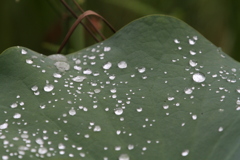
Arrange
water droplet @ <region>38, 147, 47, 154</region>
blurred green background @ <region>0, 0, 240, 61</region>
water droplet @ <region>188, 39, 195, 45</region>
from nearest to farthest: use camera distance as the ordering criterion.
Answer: water droplet @ <region>38, 147, 47, 154</region>
water droplet @ <region>188, 39, 195, 45</region>
blurred green background @ <region>0, 0, 240, 61</region>

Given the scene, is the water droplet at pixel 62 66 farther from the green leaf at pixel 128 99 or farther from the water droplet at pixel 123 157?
the water droplet at pixel 123 157

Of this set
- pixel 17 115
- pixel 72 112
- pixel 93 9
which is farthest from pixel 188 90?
pixel 93 9

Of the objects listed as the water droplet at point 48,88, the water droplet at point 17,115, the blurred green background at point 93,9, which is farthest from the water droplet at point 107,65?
the blurred green background at point 93,9

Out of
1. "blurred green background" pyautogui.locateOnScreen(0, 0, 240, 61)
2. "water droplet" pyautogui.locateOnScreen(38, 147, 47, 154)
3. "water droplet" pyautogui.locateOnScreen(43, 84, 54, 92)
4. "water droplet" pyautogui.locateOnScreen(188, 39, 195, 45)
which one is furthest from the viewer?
"blurred green background" pyautogui.locateOnScreen(0, 0, 240, 61)

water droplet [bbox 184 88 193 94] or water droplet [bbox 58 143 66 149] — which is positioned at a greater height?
water droplet [bbox 184 88 193 94]

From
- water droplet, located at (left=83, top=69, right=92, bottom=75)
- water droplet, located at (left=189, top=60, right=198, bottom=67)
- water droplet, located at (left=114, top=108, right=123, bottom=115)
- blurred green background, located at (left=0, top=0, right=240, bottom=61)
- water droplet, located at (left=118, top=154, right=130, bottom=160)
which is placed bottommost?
blurred green background, located at (left=0, top=0, right=240, bottom=61)

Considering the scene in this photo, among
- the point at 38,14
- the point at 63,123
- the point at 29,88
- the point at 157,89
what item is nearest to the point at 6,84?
the point at 29,88

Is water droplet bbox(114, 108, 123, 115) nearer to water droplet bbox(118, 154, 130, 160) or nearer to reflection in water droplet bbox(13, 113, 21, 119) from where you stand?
water droplet bbox(118, 154, 130, 160)

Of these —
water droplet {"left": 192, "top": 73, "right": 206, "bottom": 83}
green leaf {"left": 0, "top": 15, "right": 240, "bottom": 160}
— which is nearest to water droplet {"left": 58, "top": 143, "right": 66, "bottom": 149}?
green leaf {"left": 0, "top": 15, "right": 240, "bottom": 160}

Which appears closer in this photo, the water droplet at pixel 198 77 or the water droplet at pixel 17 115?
the water droplet at pixel 17 115
